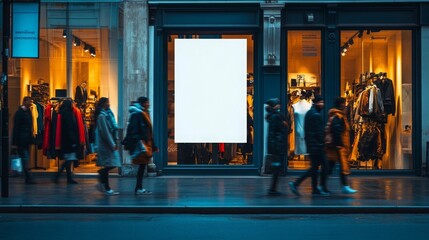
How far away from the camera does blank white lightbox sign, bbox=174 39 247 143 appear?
670 inches

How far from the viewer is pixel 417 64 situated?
1677cm

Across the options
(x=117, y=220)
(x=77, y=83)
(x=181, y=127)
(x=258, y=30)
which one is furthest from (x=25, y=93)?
(x=117, y=220)

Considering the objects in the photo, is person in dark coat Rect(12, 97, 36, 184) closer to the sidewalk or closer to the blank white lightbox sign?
the sidewalk

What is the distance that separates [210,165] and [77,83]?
417 cm

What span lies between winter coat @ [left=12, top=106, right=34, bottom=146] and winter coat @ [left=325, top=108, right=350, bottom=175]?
22.7 feet

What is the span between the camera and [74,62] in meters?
17.0

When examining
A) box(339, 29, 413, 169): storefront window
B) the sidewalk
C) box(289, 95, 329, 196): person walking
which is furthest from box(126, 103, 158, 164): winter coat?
box(339, 29, 413, 169): storefront window

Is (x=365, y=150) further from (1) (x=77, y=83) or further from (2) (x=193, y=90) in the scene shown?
(1) (x=77, y=83)

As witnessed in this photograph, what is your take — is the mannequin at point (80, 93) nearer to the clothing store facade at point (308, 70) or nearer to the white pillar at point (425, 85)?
the clothing store facade at point (308, 70)

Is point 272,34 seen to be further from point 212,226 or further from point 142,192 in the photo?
point 212,226

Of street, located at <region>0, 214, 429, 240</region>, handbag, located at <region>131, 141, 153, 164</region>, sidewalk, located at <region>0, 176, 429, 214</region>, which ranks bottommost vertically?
street, located at <region>0, 214, 429, 240</region>

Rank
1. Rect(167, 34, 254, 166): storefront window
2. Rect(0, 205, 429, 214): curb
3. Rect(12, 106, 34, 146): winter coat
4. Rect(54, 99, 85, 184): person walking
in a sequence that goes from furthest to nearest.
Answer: Rect(167, 34, 254, 166): storefront window
Rect(12, 106, 34, 146): winter coat
Rect(54, 99, 85, 184): person walking
Rect(0, 205, 429, 214): curb

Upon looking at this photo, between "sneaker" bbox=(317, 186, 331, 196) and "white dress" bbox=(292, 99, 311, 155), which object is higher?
"white dress" bbox=(292, 99, 311, 155)

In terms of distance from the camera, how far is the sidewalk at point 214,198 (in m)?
11.4
